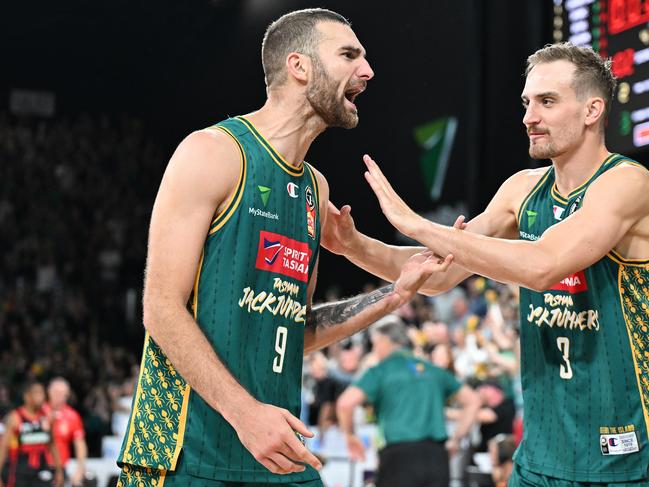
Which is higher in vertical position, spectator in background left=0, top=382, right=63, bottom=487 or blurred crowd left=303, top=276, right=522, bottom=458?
blurred crowd left=303, top=276, right=522, bottom=458

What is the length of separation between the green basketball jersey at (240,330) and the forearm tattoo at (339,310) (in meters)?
0.36

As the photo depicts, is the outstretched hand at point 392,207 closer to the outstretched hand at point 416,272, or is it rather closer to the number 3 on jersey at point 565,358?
the outstretched hand at point 416,272

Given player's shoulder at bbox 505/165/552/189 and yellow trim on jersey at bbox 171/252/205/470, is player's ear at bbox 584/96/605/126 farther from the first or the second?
yellow trim on jersey at bbox 171/252/205/470

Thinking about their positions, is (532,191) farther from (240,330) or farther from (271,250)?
(240,330)

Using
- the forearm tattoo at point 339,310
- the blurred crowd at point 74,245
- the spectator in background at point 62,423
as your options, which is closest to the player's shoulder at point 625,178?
the forearm tattoo at point 339,310

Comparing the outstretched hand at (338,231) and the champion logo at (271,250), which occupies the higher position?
the outstretched hand at (338,231)

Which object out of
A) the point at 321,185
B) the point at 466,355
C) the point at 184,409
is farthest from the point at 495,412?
the point at 184,409

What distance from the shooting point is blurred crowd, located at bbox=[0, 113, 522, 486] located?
44.3ft

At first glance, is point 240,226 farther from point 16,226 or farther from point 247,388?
point 16,226

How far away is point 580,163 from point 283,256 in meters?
1.29

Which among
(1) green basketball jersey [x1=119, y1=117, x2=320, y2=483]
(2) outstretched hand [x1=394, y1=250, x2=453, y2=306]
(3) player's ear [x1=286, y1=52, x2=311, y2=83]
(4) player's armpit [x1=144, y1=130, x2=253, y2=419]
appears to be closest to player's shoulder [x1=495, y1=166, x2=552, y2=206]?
(2) outstretched hand [x1=394, y1=250, x2=453, y2=306]

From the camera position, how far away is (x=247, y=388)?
111 inches

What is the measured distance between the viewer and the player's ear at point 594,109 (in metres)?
3.59

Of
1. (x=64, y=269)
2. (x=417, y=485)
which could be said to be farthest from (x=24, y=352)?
(x=417, y=485)
